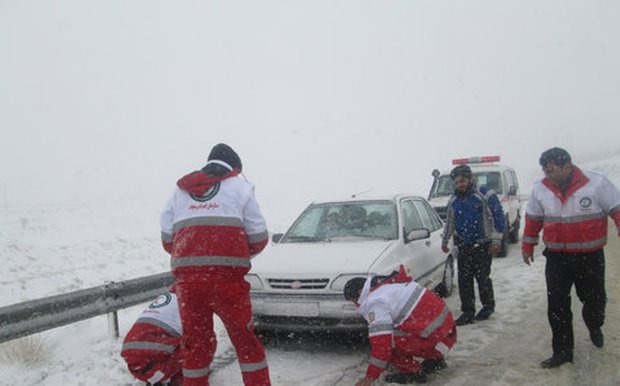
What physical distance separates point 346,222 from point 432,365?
222 centimetres

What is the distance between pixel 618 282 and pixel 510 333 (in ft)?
9.46

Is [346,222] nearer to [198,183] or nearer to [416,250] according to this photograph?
[416,250]

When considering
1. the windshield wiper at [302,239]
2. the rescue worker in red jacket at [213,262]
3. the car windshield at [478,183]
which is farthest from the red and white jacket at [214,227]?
the car windshield at [478,183]

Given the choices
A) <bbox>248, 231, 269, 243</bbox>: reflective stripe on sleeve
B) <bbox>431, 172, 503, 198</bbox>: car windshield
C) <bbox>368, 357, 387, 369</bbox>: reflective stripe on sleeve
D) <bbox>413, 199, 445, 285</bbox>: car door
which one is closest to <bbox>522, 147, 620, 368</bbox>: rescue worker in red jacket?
<bbox>368, 357, 387, 369</bbox>: reflective stripe on sleeve

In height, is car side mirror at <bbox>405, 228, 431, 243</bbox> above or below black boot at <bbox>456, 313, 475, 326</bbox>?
above

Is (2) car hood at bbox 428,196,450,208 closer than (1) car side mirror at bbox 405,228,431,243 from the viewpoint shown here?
No

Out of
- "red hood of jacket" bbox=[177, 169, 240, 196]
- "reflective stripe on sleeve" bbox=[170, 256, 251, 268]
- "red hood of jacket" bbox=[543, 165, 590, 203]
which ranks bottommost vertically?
"reflective stripe on sleeve" bbox=[170, 256, 251, 268]

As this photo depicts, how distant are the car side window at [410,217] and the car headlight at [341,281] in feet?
4.80

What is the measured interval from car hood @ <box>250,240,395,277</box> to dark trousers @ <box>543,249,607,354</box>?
156 centimetres

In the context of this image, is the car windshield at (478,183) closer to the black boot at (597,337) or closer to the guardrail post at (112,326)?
the black boot at (597,337)

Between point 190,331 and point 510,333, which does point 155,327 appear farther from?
point 510,333

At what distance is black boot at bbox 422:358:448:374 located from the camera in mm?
4238

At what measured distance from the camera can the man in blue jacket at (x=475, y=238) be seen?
19.1ft

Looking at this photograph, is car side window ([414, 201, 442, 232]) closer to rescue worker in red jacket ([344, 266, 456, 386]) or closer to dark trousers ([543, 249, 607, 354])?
dark trousers ([543, 249, 607, 354])
